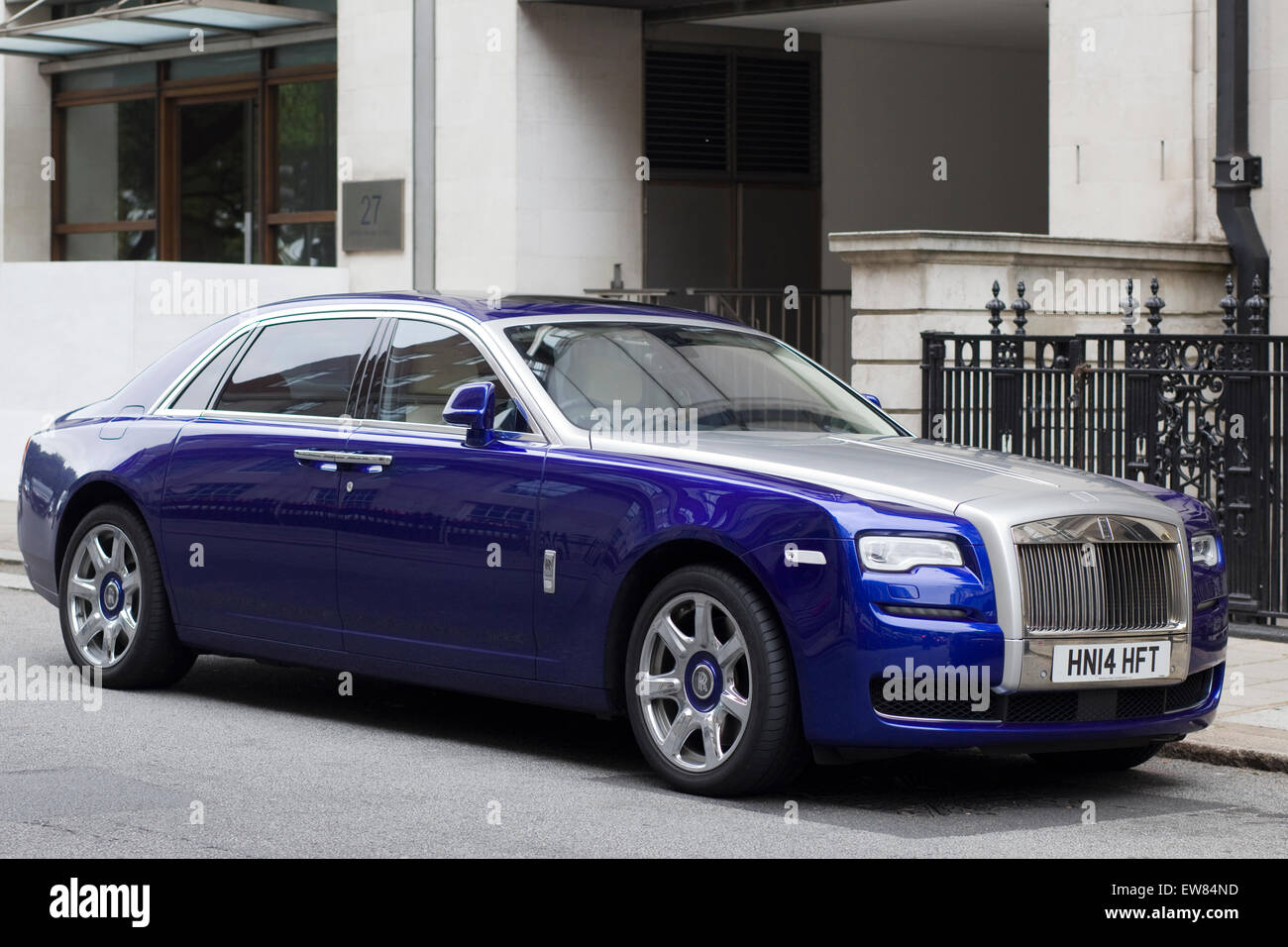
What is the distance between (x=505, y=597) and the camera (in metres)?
7.35

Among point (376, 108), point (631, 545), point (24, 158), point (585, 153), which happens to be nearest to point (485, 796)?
point (631, 545)

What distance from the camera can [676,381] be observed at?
25.3 feet

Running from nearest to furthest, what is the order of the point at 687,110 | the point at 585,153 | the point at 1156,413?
the point at 1156,413 < the point at 585,153 < the point at 687,110

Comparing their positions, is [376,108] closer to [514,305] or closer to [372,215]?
[372,215]

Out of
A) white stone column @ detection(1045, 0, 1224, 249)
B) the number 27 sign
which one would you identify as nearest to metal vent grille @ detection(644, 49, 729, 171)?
the number 27 sign

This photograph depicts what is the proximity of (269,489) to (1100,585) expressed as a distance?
339cm

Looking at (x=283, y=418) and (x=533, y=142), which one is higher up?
(x=533, y=142)

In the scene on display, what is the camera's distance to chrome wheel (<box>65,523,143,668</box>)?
8938mm

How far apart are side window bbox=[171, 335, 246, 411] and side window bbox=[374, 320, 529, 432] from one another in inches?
42.8

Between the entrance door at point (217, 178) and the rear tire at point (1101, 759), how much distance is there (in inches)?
667

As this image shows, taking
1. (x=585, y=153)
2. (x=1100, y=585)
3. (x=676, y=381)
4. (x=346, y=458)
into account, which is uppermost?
(x=585, y=153)

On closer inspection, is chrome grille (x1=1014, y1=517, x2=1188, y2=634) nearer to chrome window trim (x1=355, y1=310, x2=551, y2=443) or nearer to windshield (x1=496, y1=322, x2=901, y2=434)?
windshield (x1=496, y1=322, x2=901, y2=434)
